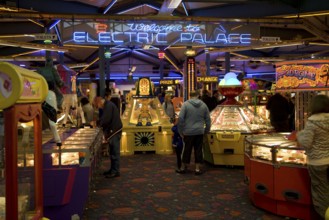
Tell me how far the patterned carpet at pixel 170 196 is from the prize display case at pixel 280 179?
0.59 ft

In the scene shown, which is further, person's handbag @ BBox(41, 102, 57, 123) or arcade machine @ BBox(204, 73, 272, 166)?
arcade machine @ BBox(204, 73, 272, 166)

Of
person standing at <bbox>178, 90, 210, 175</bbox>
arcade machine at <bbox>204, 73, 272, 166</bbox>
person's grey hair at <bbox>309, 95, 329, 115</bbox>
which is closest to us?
person's grey hair at <bbox>309, 95, 329, 115</bbox>

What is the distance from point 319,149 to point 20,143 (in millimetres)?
3065

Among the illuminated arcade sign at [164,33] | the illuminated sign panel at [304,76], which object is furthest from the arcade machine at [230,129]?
the illuminated sign panel at [304,76]

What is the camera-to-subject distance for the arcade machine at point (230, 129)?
Answer: 779 centimetres

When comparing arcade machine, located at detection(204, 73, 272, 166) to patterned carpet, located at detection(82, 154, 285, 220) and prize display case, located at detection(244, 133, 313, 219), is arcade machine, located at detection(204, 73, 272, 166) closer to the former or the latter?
patterned carpet, located at detection(82, 154, 285, 220)

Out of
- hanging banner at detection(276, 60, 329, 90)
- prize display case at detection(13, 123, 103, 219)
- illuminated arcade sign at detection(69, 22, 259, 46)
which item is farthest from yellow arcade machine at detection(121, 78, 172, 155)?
prize display case at detection(13, 123, 103, 219)

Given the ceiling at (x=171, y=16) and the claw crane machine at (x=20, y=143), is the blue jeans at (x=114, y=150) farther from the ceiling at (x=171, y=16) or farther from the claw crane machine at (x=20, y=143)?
the claw crane machine at (x=20, y=143)

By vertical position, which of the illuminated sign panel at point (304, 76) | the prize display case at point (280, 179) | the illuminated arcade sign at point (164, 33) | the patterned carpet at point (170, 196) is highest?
the illuminated arcade sign at point (164, 33)

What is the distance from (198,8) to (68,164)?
10.2m

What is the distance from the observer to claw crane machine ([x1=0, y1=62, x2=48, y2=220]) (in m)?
2.34

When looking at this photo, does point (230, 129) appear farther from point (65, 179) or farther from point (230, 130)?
point (65, 179)

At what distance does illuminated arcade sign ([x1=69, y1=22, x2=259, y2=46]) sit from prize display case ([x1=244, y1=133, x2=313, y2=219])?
15.1 ft

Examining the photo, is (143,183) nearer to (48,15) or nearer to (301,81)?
(301,81)
